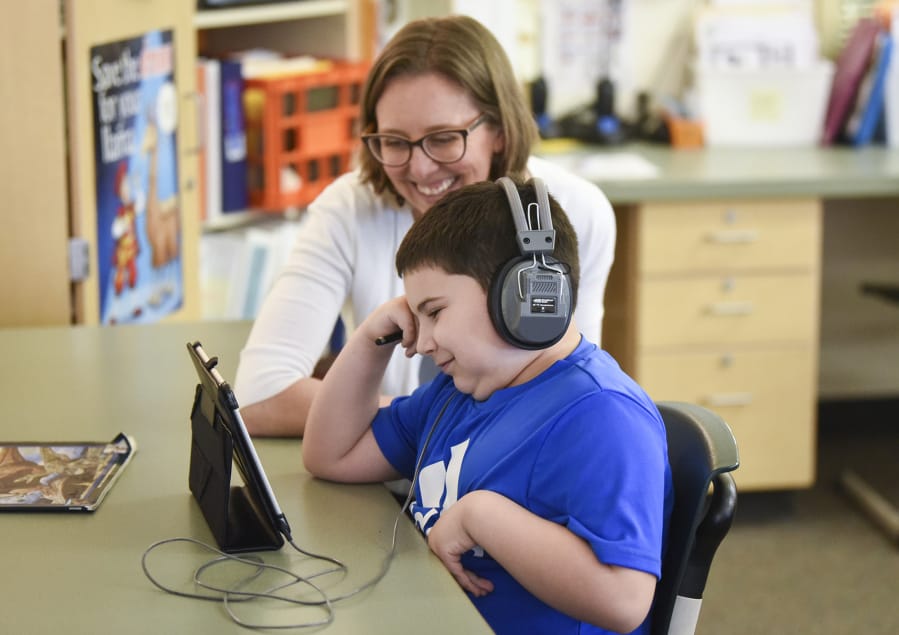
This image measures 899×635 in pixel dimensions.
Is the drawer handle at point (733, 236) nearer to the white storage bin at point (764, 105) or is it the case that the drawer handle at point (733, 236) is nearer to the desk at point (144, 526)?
the white storage bin at point (764, 105)

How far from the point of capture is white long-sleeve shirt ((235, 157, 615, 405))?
5.19 ft

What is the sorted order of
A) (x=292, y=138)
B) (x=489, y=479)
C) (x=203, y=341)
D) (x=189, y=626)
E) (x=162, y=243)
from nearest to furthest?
1. (x=189, y=626)
2. (x=489, y=479)
3. (x=203, y=341)
4. (x=162, y=243)
5. (x=292, y=138)

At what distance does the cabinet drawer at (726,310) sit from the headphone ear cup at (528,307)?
5.74 feet

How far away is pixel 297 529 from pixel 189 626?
0.73 feet

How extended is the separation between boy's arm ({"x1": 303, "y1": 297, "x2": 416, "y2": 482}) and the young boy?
0.02 meters

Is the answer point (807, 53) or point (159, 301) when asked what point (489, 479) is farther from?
point (807, 53)

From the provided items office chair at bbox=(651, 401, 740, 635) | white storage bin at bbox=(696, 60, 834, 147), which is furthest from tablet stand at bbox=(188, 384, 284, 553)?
white storage bin at bbox=(696, 60, 834, 147)

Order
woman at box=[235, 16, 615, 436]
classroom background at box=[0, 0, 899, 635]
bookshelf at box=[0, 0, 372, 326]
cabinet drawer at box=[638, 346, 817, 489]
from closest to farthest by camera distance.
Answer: woman at box=[235, 16, 615, 436] < bookshelf at box=[0, 0, 372, 326] < classroom background at box=[0, 0, 899, 635] < cabinet drawer at box=[638, 346, 817, 489]

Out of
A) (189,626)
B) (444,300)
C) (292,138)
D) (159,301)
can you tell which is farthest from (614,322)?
(189,626)

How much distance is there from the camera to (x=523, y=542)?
107 centimetres

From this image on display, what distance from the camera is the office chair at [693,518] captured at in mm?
1192

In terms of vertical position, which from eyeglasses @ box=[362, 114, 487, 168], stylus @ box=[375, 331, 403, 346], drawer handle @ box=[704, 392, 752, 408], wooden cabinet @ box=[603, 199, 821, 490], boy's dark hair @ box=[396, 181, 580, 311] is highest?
eyeglasses @ box=[362, 114, 487, 168]

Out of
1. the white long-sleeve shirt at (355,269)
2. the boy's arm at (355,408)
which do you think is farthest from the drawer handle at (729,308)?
the boy's arm at (355,408)

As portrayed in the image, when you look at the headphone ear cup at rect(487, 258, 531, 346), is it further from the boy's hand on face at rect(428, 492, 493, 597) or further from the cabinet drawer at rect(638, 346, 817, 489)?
the cabinet drawer at rect(638, 346, 817, 489)
